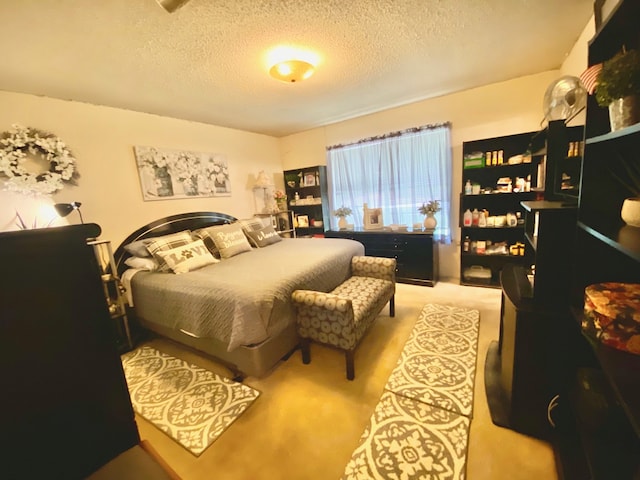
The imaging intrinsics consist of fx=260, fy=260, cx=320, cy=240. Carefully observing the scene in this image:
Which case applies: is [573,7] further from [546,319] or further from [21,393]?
[21,393]

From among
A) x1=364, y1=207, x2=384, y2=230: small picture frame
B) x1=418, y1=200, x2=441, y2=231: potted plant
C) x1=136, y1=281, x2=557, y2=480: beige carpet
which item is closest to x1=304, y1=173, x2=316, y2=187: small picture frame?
x1=364, y1=207, x2=384, y2=230: small picture frame

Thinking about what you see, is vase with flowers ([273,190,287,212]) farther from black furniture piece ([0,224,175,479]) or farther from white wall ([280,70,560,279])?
black furniture piece ([0,224,175,479])

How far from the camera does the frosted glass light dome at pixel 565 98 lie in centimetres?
162

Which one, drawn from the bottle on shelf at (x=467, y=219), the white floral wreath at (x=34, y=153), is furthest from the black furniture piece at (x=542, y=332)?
the white floral wreath at (x=34, y=153)

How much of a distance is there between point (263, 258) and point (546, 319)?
90.6 inches

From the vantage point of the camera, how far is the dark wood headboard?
9.23ft

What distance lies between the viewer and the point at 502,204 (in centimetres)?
327

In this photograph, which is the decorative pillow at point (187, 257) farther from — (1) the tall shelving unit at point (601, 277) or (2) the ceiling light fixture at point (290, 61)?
(1) the tall shelving unit at point (601, 277)

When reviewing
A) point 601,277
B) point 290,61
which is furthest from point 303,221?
point 601,277

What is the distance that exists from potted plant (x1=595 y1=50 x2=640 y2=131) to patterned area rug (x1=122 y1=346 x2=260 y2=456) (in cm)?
226

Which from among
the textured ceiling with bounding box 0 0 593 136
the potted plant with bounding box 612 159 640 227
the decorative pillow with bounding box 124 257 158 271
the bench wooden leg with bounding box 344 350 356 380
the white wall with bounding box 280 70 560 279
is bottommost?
the bench wooden leg with bounding box 344 350 356 380

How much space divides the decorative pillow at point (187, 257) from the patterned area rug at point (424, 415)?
2.03 meters

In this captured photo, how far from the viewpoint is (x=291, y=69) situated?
6.62ft

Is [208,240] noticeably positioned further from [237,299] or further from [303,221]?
[303,221]
